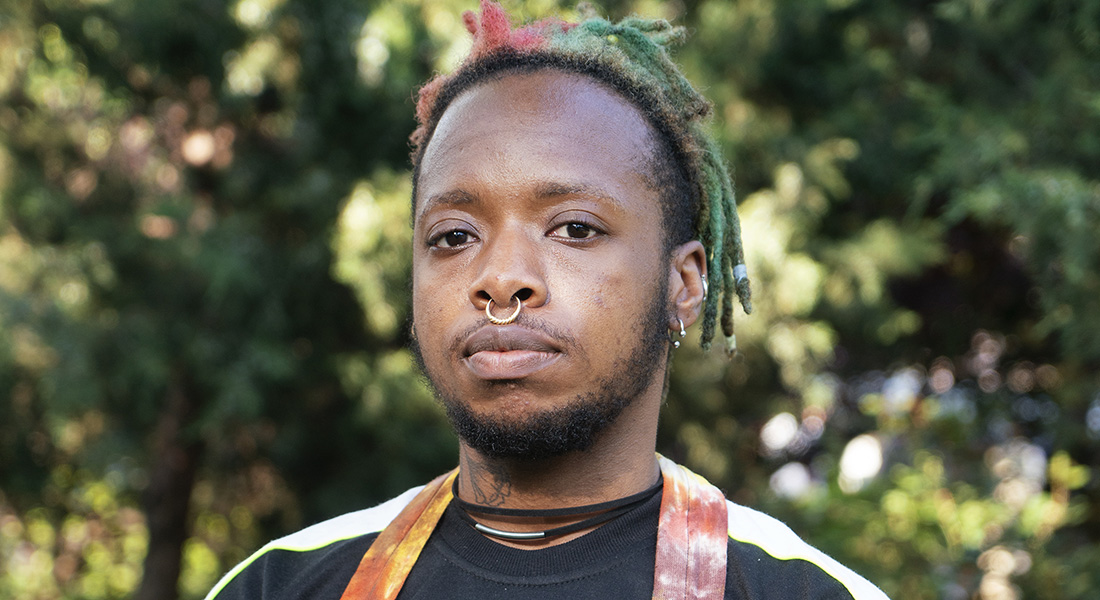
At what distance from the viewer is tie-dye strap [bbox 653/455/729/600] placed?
177 centimetres

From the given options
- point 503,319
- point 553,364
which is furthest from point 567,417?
point 503,319

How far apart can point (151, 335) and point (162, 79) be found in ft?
4.82

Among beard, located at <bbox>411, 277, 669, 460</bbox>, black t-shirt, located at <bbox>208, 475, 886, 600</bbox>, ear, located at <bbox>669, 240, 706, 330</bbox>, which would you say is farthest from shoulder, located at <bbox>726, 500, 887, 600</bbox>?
ear, located at <bbox>669, 240, 706, 330</bbox>

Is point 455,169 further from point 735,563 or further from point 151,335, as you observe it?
point 151,335

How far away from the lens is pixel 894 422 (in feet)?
17.5

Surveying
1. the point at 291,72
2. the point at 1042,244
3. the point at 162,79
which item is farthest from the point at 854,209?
the point at 162,79

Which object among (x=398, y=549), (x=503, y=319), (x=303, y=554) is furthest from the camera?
(x=303, y=554)

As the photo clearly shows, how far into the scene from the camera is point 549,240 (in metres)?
1.86

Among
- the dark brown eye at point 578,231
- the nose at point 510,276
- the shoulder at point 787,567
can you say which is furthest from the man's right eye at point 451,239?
the shoulder at point 787,567

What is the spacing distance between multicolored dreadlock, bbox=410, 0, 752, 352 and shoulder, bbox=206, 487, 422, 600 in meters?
0.84

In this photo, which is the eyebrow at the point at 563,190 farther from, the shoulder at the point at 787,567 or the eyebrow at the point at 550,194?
the shoulder at the point at 787,567

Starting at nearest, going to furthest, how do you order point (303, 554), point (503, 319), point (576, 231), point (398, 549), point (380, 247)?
point (503, 319), point (576, 231), point (398, 549), point (303, 554), point (380, 247)

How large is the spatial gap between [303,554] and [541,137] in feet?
3.53

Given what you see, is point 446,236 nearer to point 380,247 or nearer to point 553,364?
point 553,364
